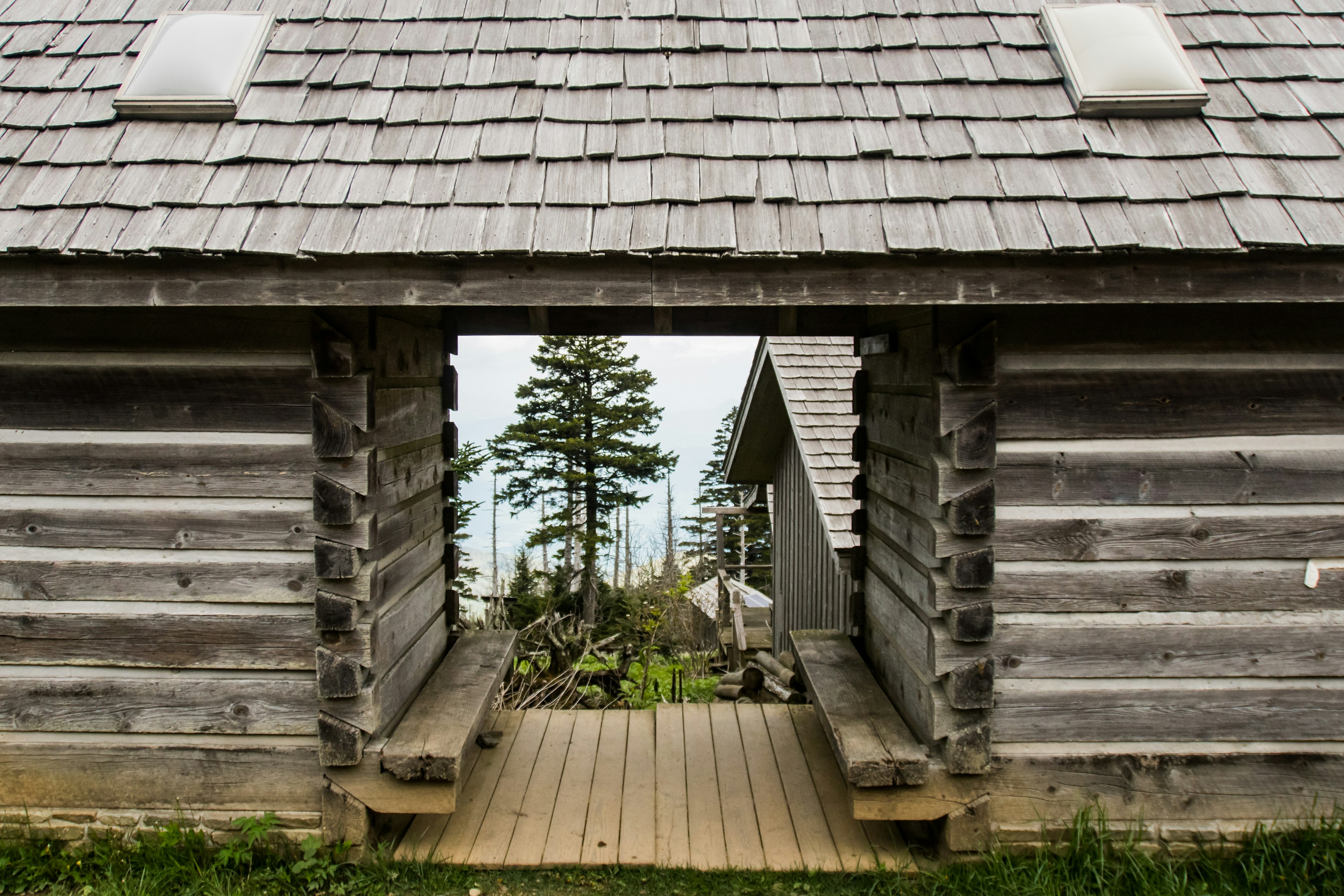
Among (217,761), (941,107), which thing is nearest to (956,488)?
(941,107)

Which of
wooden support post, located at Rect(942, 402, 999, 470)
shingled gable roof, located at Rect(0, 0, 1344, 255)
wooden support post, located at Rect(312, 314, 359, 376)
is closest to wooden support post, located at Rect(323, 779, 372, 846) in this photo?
wooden support post, located at Rect(312, 314, 359, 376)

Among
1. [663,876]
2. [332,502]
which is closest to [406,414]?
[332,502]

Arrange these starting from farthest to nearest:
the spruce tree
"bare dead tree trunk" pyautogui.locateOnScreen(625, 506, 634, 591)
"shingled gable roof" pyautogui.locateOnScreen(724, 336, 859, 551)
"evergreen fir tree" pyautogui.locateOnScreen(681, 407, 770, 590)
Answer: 1. "evergreen fir tree" pyautogui.locateOnScreen(681, 407, 770, 590)
2. "bare dead tree trunk" pyautogui.locateOnScreen(625, 506, 634, 591)
3. the spruce tree
4. "shingled gable roof" pyautogui.locateOnScreen(724, 336, 859, 551)

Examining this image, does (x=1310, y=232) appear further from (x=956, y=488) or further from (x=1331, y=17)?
(x=1331, y=17)

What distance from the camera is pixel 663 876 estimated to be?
10.9ft

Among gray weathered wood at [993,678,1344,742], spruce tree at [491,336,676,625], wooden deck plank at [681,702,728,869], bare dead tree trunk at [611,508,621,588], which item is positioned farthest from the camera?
bare dead tree trunk at [611,508,621,588]

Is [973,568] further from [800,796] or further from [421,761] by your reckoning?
[421,761]

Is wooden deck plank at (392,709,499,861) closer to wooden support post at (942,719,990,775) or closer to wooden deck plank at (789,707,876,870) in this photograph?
wooden deck plank at (789,707,876,870)

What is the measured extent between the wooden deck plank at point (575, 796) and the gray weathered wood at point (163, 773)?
1.07 metres

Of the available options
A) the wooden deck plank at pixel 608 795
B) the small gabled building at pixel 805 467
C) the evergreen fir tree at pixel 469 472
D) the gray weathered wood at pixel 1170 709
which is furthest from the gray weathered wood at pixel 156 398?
the evergreen fir tree at pixel 469 472

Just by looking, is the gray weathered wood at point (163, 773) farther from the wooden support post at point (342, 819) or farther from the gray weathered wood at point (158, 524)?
the gray weathered wood at point (158, 524)

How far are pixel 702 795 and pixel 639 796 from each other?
0.32 meters

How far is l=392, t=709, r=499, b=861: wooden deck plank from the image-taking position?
339cm

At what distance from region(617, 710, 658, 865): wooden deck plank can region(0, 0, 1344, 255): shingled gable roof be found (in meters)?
2.65
